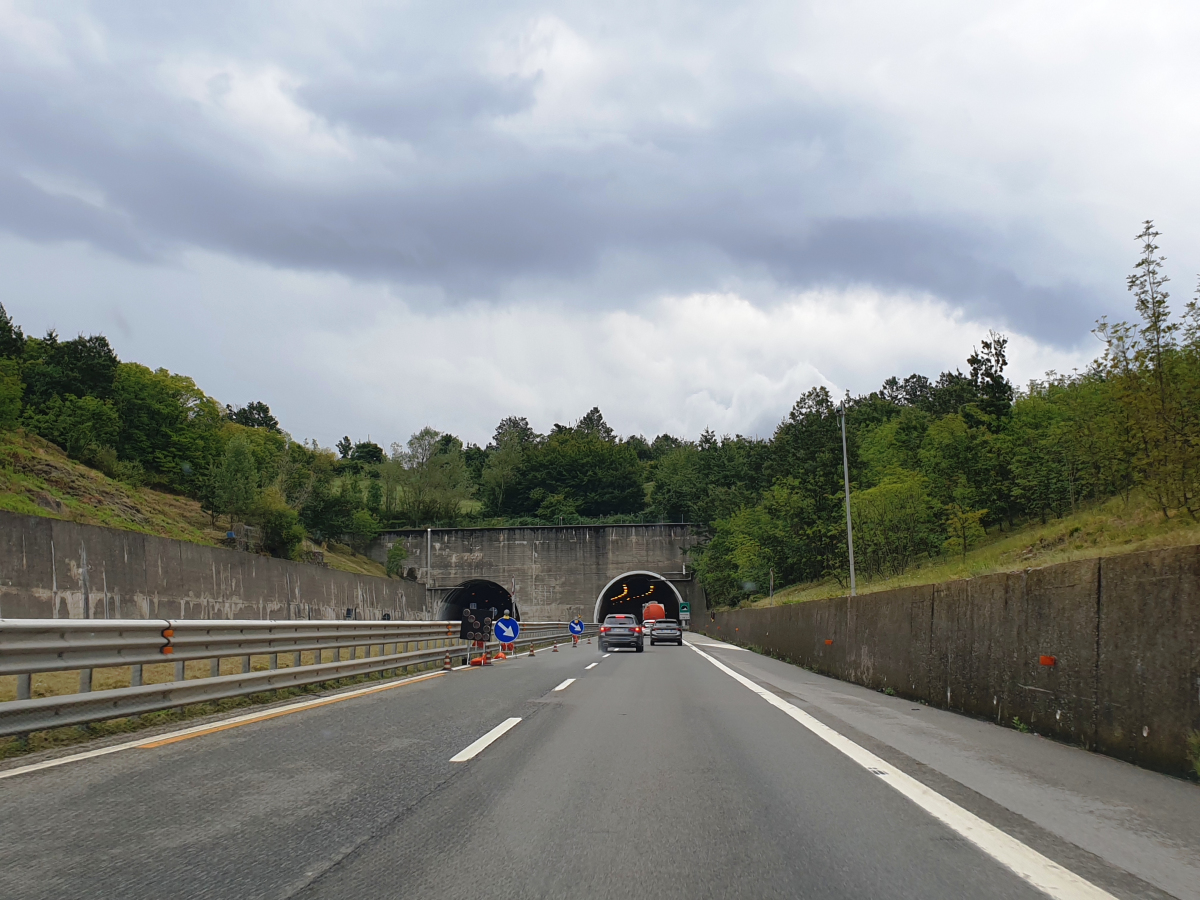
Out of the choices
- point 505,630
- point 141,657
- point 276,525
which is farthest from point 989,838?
point 276,525

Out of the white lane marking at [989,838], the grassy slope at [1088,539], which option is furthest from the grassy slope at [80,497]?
the white lane marking at [989,838]

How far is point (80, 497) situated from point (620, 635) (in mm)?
31845

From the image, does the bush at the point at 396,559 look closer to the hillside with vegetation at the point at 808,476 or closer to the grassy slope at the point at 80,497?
the hillside with vegetation at the point at 808,476

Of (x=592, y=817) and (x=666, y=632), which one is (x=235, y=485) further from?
(x=592, y=817)

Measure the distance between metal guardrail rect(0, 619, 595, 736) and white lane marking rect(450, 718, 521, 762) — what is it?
3.16 metres

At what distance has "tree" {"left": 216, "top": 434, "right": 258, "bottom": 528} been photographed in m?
59.7

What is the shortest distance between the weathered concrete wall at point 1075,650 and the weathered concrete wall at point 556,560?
61.0 meters

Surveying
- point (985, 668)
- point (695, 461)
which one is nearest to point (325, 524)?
point (695, 461)

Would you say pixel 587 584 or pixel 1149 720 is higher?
pixel 1149 720

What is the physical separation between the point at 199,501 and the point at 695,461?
58663 millimetres

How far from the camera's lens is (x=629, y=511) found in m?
123

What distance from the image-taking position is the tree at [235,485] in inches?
2350

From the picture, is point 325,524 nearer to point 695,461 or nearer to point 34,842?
point 695,461

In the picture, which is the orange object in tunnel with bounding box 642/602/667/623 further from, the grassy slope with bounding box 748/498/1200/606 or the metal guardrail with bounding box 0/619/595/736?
the metal guardrail with bounding box 0/619/595/736
